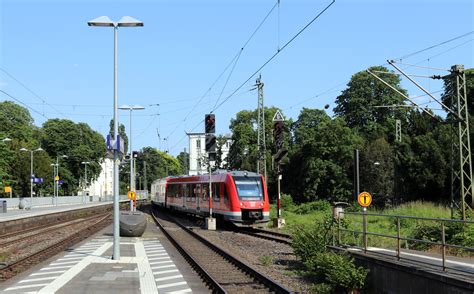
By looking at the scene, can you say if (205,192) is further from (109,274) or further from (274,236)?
(109,274)

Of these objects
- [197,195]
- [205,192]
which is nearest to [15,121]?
[197,195]

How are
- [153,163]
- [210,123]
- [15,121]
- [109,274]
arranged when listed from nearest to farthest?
[109,274] < [210,123] < [15,121] < [153,163]

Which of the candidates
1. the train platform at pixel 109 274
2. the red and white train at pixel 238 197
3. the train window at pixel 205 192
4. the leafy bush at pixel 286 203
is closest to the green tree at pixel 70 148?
the leafy bush at pixel 286 203

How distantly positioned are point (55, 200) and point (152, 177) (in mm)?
77771

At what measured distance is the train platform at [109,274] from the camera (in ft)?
38.5

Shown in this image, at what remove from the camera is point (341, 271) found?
11891mm

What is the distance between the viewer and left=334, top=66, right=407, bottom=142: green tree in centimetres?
6912

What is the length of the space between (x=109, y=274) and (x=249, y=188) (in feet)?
53.8

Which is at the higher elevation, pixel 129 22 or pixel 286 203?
pixel 129 22

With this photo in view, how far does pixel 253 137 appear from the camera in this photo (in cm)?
8706

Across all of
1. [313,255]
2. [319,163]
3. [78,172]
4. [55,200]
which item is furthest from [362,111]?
[313,255]

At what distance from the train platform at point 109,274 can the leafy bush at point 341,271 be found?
8.84 feet

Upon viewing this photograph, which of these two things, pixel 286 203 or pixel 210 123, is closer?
pixel 210 123

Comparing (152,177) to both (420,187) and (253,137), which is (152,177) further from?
(420,187)
